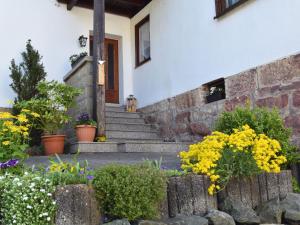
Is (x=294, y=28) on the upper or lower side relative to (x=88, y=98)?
upper

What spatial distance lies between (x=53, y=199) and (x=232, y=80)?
3.98m

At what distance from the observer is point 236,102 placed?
18.2ft

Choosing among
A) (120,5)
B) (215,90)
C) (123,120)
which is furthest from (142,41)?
(215,90)

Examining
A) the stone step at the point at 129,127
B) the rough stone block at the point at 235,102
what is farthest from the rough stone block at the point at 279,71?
the stone step at the point at 129,127

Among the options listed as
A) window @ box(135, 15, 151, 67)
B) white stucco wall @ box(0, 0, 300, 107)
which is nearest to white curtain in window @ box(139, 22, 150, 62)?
window @ box(135, 15, 151, 67)

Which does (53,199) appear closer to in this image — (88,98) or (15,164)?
(15,164)

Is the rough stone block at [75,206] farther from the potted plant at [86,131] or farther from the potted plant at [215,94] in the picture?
the potted plant at [215,94]

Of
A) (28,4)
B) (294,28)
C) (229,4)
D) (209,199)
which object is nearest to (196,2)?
(229,4)

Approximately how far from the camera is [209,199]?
112 inches

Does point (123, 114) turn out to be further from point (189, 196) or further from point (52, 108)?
point (189, 196)

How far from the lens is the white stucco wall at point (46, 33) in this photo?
287 inches

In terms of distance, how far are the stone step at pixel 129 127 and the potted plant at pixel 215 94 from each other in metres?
1.67

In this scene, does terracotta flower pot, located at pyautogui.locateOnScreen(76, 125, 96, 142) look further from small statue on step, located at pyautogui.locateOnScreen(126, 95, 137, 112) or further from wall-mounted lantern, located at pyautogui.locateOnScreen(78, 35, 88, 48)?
wall-mounted lantern, located at pyautogui.locateOnScreen(78, 35, 88, 48)

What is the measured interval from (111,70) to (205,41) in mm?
3074
